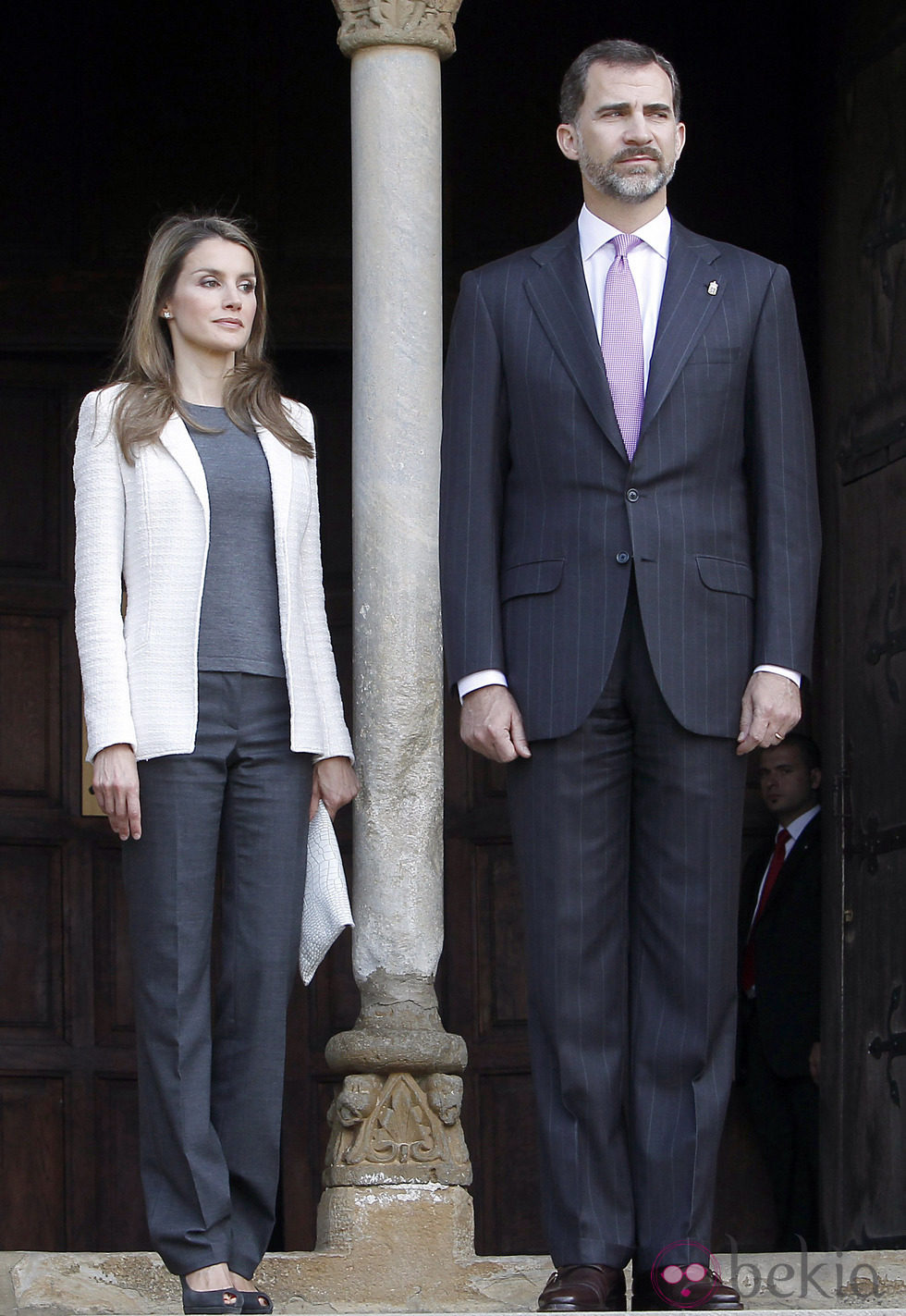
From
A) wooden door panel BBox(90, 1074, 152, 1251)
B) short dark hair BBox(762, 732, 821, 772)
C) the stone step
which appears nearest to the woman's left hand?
the stone step

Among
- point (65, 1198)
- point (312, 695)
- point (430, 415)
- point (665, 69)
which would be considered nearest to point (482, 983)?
point (65, 1198)

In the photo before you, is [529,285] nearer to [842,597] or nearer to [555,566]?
[555,566]

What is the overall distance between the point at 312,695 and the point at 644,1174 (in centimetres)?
103

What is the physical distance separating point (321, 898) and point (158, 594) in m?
0.63

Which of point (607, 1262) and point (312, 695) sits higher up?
point (312, 695)

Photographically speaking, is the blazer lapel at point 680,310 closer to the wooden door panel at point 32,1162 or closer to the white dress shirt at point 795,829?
the white dress shirt at point 795,829

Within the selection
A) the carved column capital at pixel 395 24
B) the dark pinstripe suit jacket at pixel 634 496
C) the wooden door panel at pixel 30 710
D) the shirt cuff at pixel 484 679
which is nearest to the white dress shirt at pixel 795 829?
the wooden door panel at pixel 30 710

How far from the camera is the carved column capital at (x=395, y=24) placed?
5.45m

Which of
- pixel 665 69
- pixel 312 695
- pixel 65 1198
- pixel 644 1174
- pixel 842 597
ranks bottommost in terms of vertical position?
pixel 65 1198

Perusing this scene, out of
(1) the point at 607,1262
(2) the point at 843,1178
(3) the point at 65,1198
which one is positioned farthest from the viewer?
(3) the point at 65,1198

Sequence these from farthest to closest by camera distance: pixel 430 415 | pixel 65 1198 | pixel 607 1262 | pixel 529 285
A: pixel 65 1198 → pixel 430 415 → pixel 529 285 → pixel 607 1262

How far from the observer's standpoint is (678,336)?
380 cm

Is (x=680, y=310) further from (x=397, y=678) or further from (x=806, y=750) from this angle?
(x=806, y=750)

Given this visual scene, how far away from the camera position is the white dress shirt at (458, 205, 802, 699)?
387cm
